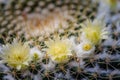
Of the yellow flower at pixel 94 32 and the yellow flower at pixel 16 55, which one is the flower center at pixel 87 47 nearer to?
the yellow flower at pixel 94 32

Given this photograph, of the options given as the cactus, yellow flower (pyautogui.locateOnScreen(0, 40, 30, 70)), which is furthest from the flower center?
yellow flower (pyautogui.locateOnScreen(0, 40, 30, 70))

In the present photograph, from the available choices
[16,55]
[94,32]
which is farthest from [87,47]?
[16,55]

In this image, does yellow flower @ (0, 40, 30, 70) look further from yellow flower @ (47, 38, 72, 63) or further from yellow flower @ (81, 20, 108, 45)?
yellow flower @ (81, 20, 108, 45)

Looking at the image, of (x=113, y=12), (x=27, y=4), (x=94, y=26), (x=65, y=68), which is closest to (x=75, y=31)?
(x=94, y=26)

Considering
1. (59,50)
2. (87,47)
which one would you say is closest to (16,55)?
(59,50)

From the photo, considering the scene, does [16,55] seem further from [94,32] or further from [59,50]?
[94,32]
